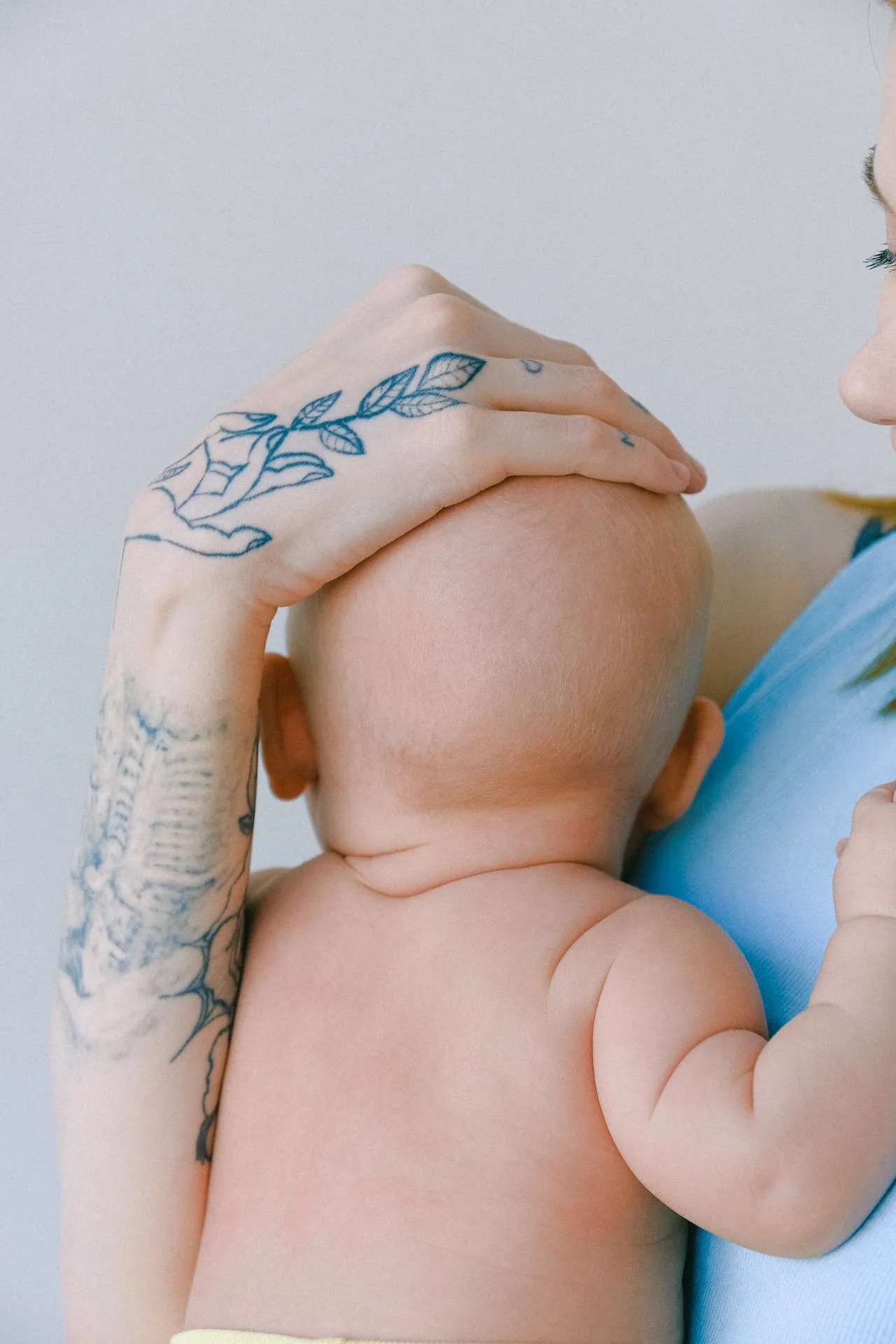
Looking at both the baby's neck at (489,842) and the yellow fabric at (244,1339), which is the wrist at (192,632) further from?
the yellow fabric at (244,1339)

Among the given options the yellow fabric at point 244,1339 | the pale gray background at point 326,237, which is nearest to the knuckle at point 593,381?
the yellow fabric at point 244,1339

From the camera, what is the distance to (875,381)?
2.77ft

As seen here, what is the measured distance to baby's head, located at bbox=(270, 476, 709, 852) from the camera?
924 millimetres

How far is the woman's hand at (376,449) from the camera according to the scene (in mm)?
935

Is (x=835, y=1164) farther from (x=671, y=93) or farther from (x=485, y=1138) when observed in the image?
(x=671, y=93)

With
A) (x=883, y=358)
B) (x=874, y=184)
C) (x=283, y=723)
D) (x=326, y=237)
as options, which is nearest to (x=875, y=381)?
(x=883, y=358)

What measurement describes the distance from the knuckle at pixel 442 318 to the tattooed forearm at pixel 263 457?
0.03 meters

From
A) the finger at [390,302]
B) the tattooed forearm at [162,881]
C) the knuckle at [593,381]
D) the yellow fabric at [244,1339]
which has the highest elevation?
the finger at [390,302]

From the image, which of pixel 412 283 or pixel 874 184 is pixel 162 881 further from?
pixel 874 184

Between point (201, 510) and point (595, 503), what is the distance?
0.29 metres

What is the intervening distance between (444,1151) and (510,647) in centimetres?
34

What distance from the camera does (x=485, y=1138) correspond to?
2.82 feet

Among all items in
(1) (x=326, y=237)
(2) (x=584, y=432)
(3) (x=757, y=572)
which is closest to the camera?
(2) (x=584, y=432)

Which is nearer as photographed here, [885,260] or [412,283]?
[885,260]
